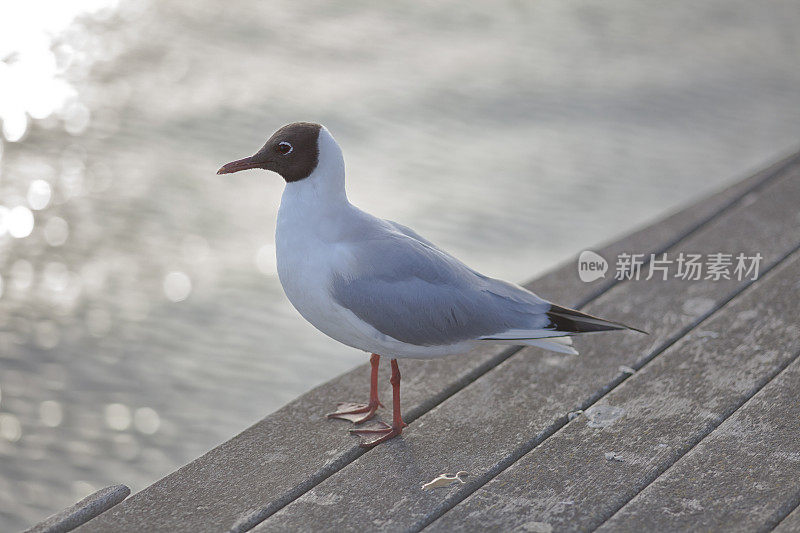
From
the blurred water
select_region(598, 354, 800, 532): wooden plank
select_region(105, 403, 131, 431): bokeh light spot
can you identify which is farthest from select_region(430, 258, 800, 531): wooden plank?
select_region(105, 403, 131, 431): bokeh light spot

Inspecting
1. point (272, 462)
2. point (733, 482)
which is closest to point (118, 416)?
point (272, 462)

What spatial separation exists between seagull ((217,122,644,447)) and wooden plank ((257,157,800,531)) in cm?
14

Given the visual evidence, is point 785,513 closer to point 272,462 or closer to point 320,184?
point 272,462

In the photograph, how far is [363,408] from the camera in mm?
2846

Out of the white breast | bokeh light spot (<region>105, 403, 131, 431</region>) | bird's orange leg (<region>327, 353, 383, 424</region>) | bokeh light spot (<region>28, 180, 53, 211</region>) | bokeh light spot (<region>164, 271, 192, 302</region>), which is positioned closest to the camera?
the white breast

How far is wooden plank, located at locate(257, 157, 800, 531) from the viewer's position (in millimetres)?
2365

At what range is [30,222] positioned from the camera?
5.28 m

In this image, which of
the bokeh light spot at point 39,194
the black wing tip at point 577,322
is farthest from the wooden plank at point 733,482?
the bokeh light spot at point 39,194

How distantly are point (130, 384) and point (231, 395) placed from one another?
43 centimetres

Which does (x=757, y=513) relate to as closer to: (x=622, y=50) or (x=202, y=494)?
(x=202, y=494)

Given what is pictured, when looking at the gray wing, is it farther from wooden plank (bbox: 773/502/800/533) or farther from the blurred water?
the blurred water

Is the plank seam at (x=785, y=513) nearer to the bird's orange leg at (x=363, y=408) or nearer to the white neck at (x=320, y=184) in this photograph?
the bird's orange leg at (x=363, y=408)

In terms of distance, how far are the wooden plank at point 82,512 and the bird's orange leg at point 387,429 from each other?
0.60 metres

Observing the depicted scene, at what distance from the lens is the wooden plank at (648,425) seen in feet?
7.68
